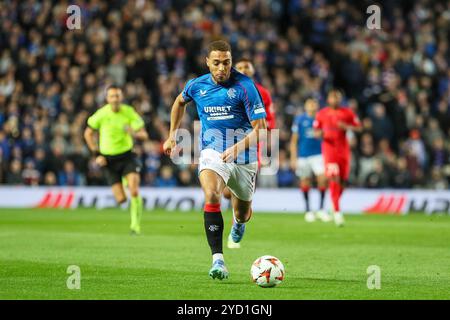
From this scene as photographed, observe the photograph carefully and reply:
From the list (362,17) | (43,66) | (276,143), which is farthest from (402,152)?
(43,66)

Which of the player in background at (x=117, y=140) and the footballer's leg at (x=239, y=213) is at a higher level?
the player in background at (x=117, y=140)

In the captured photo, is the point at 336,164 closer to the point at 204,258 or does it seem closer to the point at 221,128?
the point at 204,258

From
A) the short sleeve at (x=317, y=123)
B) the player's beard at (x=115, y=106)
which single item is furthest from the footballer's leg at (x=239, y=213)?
the short sleeve at (x=317, y=123)

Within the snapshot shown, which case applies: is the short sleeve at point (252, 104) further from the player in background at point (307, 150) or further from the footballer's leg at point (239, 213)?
the player in background at point (307, 150)

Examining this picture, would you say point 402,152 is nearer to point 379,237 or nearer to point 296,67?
point 296,67

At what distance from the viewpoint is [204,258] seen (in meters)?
13.0

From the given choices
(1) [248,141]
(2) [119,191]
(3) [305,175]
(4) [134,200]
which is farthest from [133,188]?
(1) [248,141]

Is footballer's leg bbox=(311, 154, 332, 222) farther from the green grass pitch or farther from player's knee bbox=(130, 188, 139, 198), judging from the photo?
player's knee bbox=(130, 188, 139, 198)

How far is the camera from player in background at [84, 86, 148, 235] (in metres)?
17.8

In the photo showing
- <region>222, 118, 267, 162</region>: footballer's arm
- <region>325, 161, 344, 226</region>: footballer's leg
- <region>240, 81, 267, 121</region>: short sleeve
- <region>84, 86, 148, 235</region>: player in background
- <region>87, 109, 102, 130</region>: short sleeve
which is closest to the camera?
<region>222, 118, 267, 162</region>: footballer's arm

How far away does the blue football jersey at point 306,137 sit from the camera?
22.4m

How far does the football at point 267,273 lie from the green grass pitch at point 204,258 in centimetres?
12

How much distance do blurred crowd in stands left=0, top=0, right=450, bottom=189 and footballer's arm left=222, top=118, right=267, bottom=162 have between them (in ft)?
50.8

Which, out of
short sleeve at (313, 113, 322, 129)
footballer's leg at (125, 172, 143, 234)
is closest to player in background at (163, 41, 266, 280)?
footballer's leg at (125, 172, 143, 234)
